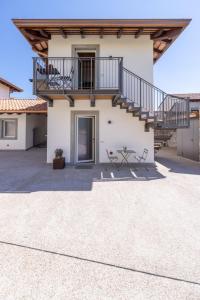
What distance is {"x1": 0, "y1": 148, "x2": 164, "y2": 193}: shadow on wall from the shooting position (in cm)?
609

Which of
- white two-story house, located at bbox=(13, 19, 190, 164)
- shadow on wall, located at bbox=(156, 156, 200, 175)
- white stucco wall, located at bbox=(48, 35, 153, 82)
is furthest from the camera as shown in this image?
white stucco wall, located at bbox=(48, 35, 153, 82)

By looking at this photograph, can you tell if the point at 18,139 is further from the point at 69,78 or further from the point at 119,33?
the point at 119,33

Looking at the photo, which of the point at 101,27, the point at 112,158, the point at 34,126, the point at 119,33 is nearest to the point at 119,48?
the point at 119,33

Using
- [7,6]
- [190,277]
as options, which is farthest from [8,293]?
[7,6]

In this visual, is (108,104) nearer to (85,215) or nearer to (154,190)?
(154,190)

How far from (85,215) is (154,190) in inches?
102

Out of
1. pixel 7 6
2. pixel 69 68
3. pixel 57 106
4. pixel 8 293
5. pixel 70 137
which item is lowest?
pixel 8 293

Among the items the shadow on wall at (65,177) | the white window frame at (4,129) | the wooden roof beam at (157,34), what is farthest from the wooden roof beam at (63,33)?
the white window frame at (4,129)

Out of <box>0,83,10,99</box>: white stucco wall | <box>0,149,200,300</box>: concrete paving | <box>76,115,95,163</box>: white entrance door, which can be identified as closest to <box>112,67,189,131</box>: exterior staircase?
<box>76,115,95,163</box>: white entrance door

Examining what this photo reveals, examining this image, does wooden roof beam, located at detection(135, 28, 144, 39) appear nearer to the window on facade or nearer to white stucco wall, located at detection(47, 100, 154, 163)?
white stucco wall, located at detection(47, 100, 154, 163)

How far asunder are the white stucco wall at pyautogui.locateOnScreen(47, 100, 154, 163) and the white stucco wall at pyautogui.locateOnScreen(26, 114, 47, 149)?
7.24 m

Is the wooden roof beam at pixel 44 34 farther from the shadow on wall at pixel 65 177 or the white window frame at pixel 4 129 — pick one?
the white window frame at pixel 4 129

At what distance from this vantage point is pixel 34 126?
1753 cm

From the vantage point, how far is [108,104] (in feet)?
31.3
